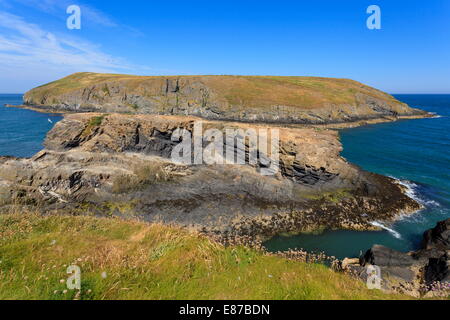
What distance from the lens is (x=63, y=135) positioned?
92.0ft

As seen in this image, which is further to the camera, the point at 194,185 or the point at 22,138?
the point at 22,138

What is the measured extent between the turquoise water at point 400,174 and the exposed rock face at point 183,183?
1521 millimetres

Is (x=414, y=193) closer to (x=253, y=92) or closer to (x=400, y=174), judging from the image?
(x=400, y=174)

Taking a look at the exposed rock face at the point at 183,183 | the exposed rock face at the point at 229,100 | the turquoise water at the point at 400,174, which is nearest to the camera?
the turquoise water at the point at 400,174

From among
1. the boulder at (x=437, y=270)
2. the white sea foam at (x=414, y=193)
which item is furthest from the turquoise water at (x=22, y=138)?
the white sea foam at (x=414, y=193)

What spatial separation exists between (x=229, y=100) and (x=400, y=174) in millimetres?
76222

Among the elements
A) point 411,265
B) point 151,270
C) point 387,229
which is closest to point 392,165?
point 387,229

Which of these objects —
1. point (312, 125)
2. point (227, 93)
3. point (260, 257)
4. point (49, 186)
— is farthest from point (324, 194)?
point (227, 93)

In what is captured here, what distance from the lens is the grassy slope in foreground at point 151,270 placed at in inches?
200

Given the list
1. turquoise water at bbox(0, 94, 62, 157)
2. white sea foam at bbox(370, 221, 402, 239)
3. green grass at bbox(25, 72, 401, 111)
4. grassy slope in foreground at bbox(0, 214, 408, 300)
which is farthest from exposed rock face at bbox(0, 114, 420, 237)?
green grass at bbox(25, 72, 401, 111)

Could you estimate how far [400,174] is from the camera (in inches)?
1494

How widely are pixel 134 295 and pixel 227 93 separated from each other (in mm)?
108304

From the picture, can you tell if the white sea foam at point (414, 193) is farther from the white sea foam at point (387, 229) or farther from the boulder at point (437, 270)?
the boulder at point (437, 270)
